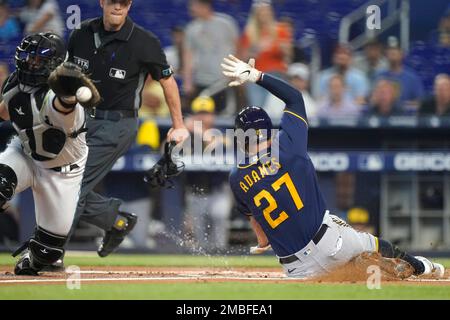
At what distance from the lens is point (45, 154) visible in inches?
249

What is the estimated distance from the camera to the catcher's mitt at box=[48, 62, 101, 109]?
5645 mm

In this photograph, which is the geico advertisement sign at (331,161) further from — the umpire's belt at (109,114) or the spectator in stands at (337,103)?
the umpire's belt at (109,114)

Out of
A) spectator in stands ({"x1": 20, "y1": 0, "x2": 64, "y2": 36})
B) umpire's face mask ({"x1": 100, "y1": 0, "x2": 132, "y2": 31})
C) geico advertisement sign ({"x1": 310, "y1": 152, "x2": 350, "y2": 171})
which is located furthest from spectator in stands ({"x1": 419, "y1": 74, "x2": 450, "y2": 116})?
umpire's face mask ({"x1": 100, "y1": 0, "x2": 132, "y2": 31})

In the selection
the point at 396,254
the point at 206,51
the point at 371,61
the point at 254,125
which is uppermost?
the point at 206,51

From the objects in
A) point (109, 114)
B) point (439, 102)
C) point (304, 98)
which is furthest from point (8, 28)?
point (439, 102)

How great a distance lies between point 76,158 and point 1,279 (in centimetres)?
99

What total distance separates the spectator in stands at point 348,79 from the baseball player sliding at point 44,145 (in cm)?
548

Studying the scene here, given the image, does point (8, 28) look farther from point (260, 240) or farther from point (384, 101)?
point (260, 240)

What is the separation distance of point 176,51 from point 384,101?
2.65 m

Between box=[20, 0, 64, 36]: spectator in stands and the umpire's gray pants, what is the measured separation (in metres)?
4.53

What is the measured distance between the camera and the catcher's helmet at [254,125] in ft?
20.1

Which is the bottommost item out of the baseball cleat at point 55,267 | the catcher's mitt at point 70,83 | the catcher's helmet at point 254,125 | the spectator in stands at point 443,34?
the baseball cleat at point 55,267

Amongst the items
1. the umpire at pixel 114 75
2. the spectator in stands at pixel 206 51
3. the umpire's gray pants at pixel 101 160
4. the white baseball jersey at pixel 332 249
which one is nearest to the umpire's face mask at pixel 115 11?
the umpire at pixel 114 75

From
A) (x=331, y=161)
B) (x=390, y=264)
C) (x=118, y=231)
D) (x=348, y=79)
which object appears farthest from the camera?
(x=348, y=79)
